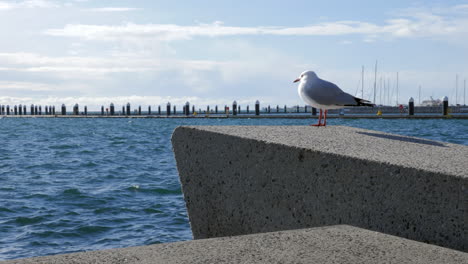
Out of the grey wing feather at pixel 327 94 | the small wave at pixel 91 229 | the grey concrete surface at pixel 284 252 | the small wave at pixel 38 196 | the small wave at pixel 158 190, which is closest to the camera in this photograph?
the grey concrete surface at pixel 284 252

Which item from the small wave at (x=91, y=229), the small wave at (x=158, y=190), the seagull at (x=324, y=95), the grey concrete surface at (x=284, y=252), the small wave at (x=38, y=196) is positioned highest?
the seagull at (x=324, y=95)

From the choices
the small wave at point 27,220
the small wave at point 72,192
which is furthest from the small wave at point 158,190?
the small wave at point 27,220

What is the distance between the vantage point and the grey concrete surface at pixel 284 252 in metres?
2.17

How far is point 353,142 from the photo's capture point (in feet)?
12.9

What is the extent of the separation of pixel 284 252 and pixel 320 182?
1.13 metres

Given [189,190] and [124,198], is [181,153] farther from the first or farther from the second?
[124,198]

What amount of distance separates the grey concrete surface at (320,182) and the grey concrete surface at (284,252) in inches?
17.2

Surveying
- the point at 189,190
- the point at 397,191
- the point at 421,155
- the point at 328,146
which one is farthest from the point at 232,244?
the point at 189,190

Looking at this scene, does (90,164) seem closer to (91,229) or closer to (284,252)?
(91,229)

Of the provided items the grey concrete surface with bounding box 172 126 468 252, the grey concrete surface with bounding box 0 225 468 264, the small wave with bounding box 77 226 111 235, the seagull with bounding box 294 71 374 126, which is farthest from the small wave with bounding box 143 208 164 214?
the grey concrete surface with bounding box 0 225 468 264

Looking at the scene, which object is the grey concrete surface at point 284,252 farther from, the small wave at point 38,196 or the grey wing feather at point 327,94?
the small wave at point 38,196

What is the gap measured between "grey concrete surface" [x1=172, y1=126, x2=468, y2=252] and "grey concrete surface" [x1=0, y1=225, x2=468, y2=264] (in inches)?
17.2

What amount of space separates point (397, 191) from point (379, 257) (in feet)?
2.74

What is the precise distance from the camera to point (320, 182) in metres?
3.34
